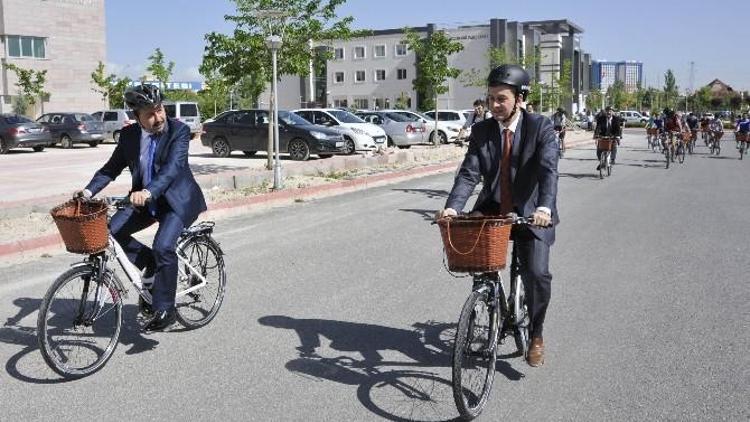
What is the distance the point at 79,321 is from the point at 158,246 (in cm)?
66

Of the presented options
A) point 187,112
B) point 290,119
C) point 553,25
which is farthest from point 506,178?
point 553,25

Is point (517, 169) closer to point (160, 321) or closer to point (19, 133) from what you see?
point (160, 321)

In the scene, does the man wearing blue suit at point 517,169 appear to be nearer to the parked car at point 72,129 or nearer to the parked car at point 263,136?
the parked car at point 263,136

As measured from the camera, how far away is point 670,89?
14300cm

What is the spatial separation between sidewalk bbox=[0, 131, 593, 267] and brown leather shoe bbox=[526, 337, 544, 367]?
6053 millimetres

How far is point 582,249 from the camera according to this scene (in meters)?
8.88

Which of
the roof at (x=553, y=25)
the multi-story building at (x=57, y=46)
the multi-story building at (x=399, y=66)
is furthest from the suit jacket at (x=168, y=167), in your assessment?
the roof at (x=553, y=25)

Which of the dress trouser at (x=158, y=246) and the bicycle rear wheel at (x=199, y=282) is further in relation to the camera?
the bicycle rear wheel at (x=199, y=282)

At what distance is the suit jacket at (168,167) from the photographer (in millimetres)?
5035

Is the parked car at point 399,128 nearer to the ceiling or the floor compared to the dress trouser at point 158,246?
nearer to the ceiling

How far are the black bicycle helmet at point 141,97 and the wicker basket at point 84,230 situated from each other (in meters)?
0.76

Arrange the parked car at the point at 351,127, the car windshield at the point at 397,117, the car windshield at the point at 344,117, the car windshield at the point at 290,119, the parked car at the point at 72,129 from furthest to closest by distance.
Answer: the parked car at the point at 72,129, the car windshield at the point at 397,117, the car windshield at the point at 344,117, the parked car at the point at 351,127, the car windshield at the point at 290,119

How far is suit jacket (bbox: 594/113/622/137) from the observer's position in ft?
60.8

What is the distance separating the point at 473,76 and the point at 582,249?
74.5m
